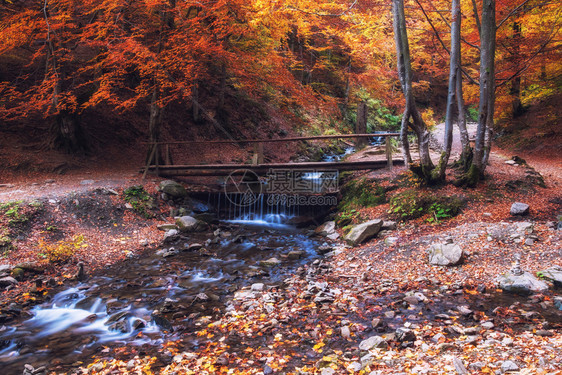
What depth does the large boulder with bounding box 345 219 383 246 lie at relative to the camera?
7.43 meters

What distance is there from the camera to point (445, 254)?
18.1ft

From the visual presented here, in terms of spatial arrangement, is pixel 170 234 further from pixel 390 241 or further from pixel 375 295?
pixel 375 295

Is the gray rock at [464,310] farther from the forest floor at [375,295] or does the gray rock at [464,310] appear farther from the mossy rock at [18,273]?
the mossy rock at [18,273]

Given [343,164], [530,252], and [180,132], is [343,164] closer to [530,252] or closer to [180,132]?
[530,252]

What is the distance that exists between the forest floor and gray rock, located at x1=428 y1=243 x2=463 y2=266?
12 cm

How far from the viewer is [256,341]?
3990 mm

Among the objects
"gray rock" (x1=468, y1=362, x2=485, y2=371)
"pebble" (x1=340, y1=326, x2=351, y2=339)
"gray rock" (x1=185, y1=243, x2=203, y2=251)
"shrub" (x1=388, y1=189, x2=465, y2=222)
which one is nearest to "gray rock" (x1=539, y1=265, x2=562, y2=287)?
"gray rock" (x1=468, y1=362, x2=485, y2=371)

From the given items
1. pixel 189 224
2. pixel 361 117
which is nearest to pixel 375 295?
pixel 189 224

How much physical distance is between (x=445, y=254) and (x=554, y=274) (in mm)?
1447

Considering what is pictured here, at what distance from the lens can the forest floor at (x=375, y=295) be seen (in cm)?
332

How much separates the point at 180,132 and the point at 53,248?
990 centimetres

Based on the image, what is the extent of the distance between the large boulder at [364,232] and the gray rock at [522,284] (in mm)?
3037

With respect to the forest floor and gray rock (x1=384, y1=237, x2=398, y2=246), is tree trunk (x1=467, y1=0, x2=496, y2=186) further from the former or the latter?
gray rock (x1=384, y1=237, x2=398, y2=246)

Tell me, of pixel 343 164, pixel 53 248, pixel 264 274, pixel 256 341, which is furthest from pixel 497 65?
pixel 53 248
